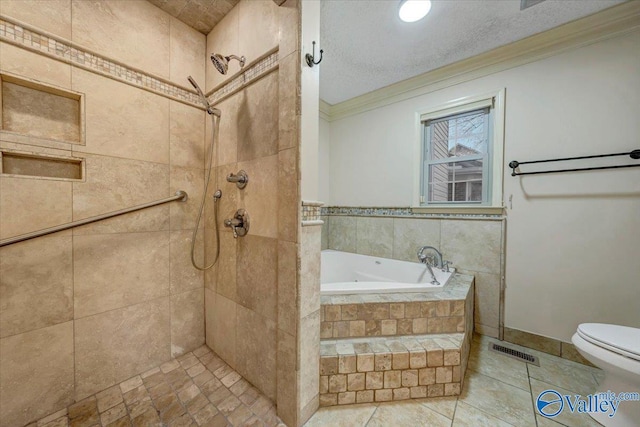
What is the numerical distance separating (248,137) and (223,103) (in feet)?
1.31

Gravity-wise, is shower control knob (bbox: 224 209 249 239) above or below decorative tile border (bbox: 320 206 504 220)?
below

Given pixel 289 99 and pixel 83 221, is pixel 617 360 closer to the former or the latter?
pixel 289 99

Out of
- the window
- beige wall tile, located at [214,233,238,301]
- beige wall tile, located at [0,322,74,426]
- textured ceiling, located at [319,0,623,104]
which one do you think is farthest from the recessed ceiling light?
beige wall tile, located at [0,322,74,426]

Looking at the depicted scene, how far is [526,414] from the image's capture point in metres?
1.16

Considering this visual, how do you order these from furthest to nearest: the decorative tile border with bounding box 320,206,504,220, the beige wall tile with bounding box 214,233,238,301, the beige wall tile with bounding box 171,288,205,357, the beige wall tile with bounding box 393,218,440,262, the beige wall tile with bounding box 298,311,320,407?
1. the beige wall tile with bounding box 393,218,440,262
2. the decorative tile border with bounding box 320,206,504,220
3. the beige wall tile with bounding box 171,288,205,357
4. the beige wall tile with bounding box 214,233,238,301
5. the beige wall tile with bounding box 298,311,320,407

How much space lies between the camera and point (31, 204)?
1021 millimetres

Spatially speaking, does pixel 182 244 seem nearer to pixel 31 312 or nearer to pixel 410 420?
pixel 31 312

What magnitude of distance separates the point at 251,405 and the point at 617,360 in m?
1.84

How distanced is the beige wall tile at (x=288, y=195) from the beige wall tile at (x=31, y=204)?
1.09 metres

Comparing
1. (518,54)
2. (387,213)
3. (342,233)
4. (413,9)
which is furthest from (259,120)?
(518,54)

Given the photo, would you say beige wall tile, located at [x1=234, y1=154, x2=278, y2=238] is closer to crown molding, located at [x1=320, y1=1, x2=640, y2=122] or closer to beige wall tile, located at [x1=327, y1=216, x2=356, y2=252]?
beige wall tile, located at [x1=327, y1=216, x2=356, y2=252]

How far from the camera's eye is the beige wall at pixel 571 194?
1446 millimetres

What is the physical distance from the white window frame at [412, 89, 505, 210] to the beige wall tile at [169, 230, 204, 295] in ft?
6.71

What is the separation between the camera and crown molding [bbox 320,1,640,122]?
143cm
